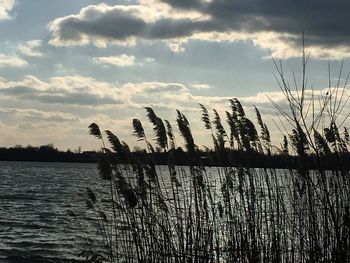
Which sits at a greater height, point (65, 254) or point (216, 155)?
point (216, 155)

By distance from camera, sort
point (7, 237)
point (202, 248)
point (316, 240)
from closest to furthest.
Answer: point (316, 240) → point (202, 248) → point (7, 237)

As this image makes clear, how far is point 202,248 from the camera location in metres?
8.09

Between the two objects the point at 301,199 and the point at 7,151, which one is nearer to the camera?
the point at 301,199

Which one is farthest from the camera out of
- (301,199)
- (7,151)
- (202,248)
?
(7,151)

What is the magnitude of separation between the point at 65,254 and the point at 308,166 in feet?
31.3

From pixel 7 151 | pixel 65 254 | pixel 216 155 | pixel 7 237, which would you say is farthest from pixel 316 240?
pixel 7 151

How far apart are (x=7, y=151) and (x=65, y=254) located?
5368 inches

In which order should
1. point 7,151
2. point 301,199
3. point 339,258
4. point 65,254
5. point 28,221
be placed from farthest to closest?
1. point 7,151
2. point 28,221
3. point 65,254
4. point 301,199
5. point 339,258

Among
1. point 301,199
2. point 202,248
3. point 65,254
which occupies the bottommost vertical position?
point 65,254

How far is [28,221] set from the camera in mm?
23828

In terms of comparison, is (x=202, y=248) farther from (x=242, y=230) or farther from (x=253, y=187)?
(x=253, y=187)

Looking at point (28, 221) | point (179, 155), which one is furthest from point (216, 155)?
point (28, 221)

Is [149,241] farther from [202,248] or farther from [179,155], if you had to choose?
[179,155]

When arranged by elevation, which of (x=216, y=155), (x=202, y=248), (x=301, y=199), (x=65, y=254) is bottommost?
(x=65, y=254)
